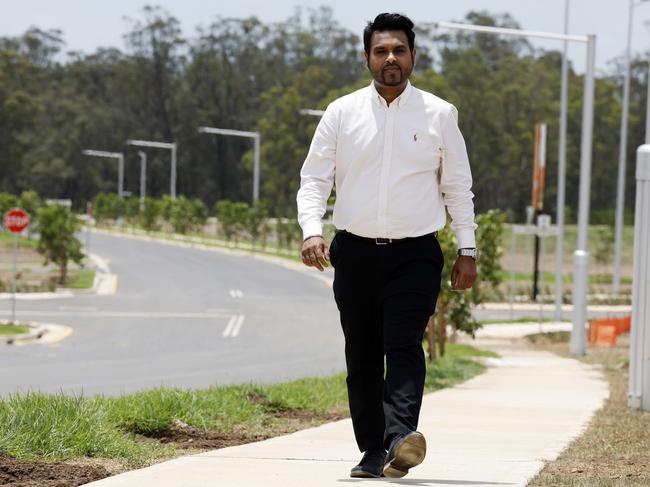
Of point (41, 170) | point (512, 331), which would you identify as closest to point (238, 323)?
point (512, 331)

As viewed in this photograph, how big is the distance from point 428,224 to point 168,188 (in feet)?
440

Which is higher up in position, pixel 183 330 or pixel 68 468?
pixel 68 468

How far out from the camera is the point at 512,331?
4125 cm

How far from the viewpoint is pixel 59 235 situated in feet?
184

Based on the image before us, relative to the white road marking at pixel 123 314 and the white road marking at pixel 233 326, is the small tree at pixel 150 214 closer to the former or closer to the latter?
the white road marking at pixel 123 314

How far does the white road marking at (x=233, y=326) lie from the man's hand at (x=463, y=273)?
106 feet

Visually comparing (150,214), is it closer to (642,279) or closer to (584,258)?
(584,258)

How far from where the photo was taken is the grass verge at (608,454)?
7602mm

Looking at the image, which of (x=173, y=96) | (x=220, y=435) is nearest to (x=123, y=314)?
(x=220, y=435)

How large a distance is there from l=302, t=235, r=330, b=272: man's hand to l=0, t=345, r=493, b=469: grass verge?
1.81 meters

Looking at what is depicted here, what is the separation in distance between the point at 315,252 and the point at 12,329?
3161 cm

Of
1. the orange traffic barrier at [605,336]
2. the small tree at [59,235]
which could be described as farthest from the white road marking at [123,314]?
the orange traffic barrier at [605,336]

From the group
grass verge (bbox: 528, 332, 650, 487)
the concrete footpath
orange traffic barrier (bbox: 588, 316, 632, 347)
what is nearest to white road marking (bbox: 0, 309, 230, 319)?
orange traffic barrier (bbox: 588, 316, 632, 347)

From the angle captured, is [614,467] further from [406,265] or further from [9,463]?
[9,463]
